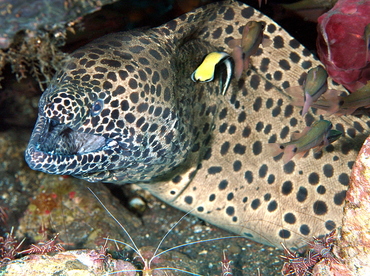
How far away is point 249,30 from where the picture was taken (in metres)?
3.22

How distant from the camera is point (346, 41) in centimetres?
324

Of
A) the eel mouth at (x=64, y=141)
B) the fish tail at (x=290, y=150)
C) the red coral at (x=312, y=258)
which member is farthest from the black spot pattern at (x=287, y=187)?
the eel mouth at (x=64, y=141)

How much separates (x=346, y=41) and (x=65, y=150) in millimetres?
2839

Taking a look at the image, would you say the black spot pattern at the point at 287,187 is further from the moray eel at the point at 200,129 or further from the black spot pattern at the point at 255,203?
the black spot pattern at the point at 255,203

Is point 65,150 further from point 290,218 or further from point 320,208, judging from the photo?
point 320,208

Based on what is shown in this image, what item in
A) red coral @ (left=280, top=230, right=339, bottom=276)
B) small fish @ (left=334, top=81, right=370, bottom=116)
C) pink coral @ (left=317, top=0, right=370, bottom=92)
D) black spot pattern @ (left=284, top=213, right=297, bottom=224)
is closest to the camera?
red coral @ (left=280, top=230, right=339, bottom=276)

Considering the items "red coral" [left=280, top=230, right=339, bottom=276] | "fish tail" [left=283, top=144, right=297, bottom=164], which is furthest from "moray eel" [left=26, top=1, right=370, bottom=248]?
"red coral" [left=280, top=230, right=339, bottom=276]

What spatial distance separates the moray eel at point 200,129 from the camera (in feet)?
9.93

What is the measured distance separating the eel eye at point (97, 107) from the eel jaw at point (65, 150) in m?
0.28

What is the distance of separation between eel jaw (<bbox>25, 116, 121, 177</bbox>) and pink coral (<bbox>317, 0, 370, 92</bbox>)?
2273mm

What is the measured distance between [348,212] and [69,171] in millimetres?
2174

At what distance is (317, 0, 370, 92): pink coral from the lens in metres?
3.14

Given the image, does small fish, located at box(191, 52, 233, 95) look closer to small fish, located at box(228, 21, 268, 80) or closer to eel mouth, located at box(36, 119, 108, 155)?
small fish, located at box(228, 21, 268, 80)

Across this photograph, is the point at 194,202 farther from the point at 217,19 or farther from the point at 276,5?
the point at 276,5
